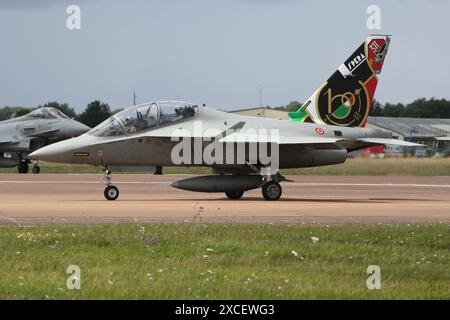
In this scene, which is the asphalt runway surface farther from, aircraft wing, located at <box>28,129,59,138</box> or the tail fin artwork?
aircraft wing, located at <box>28,129,59,138</box>

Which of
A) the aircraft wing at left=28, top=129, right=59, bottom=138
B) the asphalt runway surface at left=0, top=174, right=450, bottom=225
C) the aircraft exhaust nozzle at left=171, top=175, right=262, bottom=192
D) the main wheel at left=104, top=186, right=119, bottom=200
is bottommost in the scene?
the asphalt runway surface at left=0, top=174, right=450, bottom=225

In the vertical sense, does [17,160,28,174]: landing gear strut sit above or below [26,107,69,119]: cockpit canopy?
below

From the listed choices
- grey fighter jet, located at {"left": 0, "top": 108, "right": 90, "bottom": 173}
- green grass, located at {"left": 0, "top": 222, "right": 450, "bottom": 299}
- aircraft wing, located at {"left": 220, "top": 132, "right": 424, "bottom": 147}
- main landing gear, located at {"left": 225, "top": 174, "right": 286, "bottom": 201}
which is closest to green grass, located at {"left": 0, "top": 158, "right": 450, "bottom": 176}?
grey fighter jet, located at {"left": 0, "top": 108, "right": 90, "bottom": 173}

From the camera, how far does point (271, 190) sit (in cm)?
2422

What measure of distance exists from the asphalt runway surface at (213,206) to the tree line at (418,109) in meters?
76.2

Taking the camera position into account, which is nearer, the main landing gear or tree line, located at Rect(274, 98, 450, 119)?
the main landing gear

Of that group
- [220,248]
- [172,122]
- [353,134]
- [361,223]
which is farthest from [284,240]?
[353,134]

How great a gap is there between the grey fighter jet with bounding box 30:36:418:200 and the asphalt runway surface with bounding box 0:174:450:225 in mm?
720

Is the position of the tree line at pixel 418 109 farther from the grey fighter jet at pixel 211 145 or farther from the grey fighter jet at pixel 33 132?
the grey fighter jet at pixel 211 145

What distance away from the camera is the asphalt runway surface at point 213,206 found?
17828mm

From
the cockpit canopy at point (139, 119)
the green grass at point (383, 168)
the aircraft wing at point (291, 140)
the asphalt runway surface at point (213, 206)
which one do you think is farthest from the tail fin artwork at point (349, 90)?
the green grass at point (383, 168)

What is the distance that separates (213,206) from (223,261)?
32.3 feet

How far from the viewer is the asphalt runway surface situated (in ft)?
58.5

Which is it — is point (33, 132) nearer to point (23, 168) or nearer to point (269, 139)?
point (23, 168)
